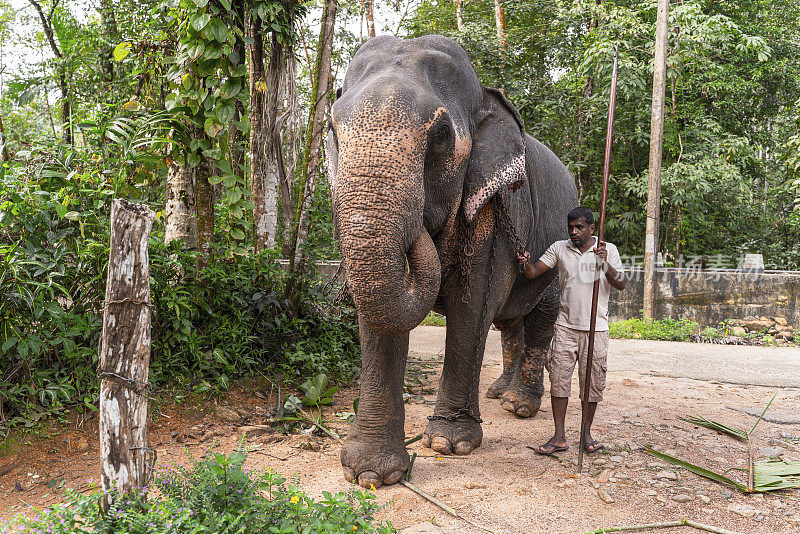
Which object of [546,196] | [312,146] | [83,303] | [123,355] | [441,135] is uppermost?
[312,146]

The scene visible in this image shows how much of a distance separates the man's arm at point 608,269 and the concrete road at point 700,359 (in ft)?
12.5

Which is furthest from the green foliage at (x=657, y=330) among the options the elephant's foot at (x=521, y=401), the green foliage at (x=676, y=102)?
the elephant's foot at (x=521, y=401)

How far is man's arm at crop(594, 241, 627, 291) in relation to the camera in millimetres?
3994

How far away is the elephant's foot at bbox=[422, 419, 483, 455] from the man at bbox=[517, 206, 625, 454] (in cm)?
47

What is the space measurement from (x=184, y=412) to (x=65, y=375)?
839mm

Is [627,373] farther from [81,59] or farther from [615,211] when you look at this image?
[81,59]

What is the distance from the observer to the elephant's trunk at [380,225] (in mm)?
3088

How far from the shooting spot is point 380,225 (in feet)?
10.1

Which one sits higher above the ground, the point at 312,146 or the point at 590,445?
the point at 312,146

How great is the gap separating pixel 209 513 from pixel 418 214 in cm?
173

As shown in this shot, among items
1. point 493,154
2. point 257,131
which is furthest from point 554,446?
point 257,131

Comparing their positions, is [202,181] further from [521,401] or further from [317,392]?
[521,401]

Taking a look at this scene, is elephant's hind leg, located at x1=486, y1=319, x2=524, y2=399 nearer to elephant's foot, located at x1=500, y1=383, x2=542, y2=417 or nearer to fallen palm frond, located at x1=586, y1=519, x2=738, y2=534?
elephant's foot, located at x1=500, y1=383, x2=542, y2=417

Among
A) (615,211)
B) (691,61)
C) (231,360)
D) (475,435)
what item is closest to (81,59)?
(231,360)
